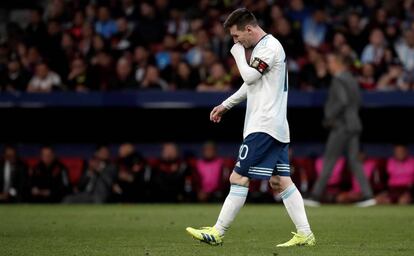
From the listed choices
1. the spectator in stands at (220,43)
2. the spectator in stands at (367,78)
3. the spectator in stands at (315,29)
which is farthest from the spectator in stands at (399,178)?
the spectator in stands at (220,43)

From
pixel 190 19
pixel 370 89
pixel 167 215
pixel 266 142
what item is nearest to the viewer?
pixel 266 142

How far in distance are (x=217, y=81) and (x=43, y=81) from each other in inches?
134

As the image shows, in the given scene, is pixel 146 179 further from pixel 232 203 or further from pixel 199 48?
pixel 232 203

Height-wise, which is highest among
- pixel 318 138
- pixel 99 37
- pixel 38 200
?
pixel 99 37

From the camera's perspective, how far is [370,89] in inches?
708

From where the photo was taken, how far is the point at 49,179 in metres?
18.8

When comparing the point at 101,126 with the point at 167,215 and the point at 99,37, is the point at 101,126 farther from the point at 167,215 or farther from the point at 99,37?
the point at 167,215

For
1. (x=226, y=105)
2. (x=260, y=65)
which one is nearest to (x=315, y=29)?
(x=226, y=105)

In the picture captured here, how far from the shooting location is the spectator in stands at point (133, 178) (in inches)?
738

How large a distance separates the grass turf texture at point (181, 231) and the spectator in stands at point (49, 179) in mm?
2480

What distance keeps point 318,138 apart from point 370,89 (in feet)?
6.79

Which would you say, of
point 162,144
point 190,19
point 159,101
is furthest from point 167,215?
point 190,19

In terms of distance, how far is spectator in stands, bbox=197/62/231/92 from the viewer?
18.5 meters

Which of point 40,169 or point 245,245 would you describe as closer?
point 245,245
